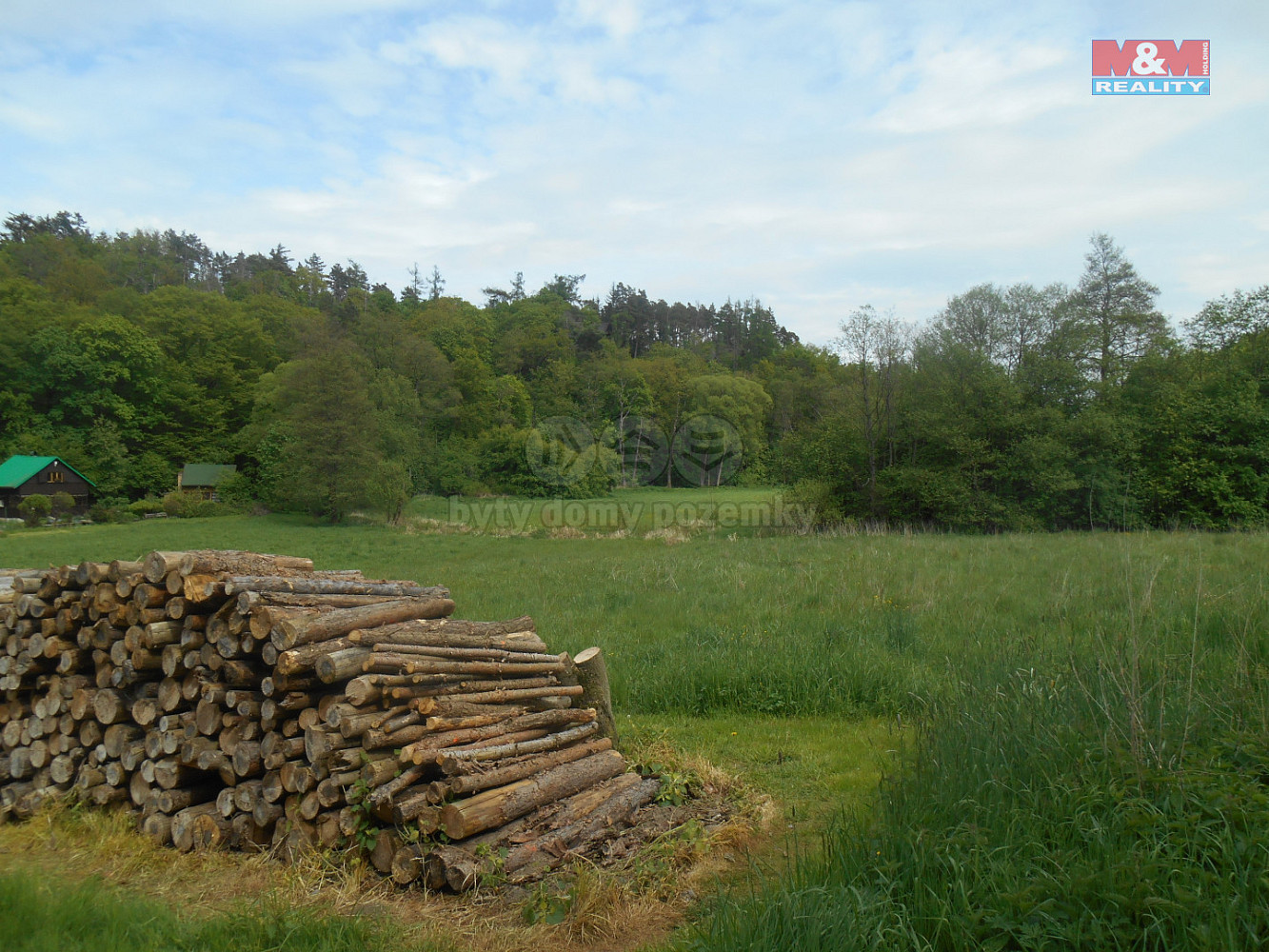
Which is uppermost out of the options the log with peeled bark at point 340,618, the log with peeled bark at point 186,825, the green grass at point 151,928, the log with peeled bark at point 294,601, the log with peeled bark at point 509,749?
the log with peeled bark at point 294,601

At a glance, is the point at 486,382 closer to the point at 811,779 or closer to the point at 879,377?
the point at 879,377

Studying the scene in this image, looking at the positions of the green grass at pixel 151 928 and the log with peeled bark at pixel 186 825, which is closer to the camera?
the green grass at pixel 151 928

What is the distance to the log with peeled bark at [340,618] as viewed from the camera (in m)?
4.65

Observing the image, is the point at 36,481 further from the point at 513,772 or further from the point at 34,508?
the point at 513,772

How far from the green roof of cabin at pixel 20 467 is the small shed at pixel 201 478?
325 inches

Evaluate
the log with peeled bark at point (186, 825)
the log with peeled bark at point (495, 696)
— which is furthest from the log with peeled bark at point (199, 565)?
the log with peeled bark at point (495, 696)

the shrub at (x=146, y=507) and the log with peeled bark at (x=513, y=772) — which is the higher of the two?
the log with peeled bark at (x=513, y=772)

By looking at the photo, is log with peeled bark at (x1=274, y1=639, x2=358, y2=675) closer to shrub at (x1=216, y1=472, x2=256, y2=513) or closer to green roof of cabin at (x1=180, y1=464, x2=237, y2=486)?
shrub at (x1=216, y1=472, x2=256, y2=513)

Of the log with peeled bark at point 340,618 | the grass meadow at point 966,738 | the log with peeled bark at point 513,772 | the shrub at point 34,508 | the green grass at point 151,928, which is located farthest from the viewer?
the shrub at point 34,508

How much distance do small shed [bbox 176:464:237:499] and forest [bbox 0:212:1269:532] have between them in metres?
1.96

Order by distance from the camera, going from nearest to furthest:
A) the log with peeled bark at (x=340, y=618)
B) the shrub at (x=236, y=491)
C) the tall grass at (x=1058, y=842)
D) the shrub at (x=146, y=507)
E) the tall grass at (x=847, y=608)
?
the tall grass at (x=1058, y=842)
the log with peeled bark at (x=340, y=618)
the tall grass at (x=847, y=608)
the shrub at (x=146, y=507)
the shrub at (x=236, y=491)

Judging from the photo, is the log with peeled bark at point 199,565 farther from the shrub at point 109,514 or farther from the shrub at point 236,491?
the shrub at point 236,491

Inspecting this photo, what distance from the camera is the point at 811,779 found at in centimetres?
554

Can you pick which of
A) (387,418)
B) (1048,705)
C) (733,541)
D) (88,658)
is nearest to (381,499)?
(387,418)
